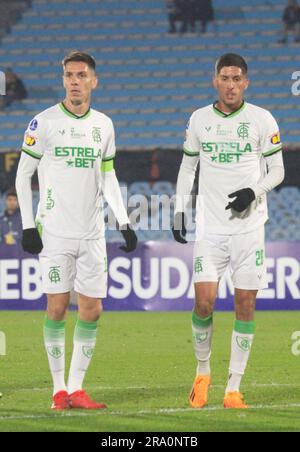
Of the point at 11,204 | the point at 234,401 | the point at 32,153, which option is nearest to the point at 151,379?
the point at 234,401

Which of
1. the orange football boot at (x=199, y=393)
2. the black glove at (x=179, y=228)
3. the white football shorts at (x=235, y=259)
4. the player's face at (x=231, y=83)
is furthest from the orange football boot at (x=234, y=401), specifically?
the player's face at (x=231, y=83)

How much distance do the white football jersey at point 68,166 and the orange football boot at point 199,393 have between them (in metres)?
1.14

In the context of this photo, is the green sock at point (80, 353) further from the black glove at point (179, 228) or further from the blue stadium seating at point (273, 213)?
the blue stadium seating at point (273, 213)

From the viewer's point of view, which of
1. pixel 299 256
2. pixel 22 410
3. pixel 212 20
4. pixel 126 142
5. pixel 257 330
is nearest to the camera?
pixel 22 410

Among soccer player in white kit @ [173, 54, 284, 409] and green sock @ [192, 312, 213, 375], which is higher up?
soccer player in white kit @ [173, 54, 284, 409]

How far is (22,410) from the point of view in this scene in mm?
7199

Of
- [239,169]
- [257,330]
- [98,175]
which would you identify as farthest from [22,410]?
[257,330]

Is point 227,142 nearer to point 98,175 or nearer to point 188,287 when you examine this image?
point 98,175

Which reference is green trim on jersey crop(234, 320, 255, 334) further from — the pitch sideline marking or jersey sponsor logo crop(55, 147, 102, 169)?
jersey sponsor logo crop(55, 147, 102, 169)

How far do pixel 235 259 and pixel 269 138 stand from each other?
806mm

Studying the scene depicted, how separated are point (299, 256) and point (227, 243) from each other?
27.3 feet

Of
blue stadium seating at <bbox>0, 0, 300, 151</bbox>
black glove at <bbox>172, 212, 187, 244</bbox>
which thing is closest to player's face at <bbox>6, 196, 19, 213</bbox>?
blue stadium seating at <bbox>0, 0, 300, 151</bbox>

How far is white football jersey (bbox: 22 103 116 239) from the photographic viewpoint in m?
7.27

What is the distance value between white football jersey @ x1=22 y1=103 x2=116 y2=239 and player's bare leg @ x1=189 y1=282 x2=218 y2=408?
771 mm
